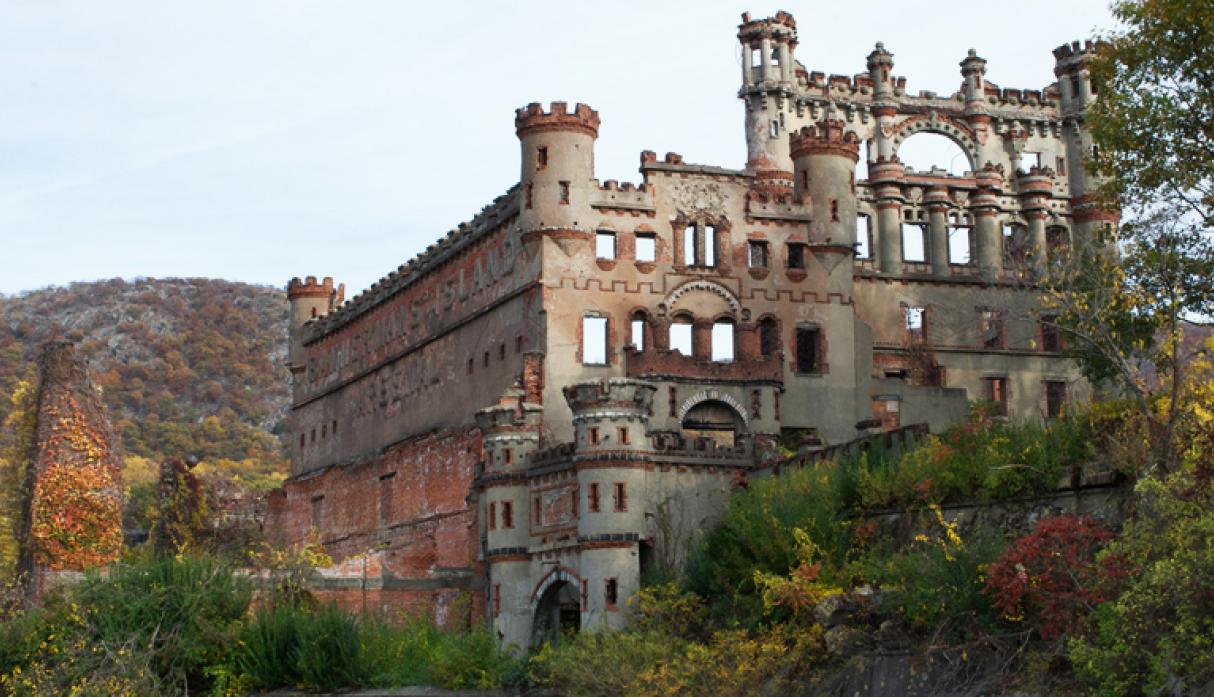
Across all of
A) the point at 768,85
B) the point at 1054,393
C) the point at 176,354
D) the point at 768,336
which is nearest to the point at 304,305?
the point at 768,85

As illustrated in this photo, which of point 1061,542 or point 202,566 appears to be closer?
point 1061,542

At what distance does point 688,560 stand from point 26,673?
1398 centimetres

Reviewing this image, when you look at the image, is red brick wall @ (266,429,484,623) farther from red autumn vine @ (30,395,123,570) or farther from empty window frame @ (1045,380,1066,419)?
empty window frame @ (1045,380,1066,419)

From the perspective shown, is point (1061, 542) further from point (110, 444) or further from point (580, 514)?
point (110, 444)

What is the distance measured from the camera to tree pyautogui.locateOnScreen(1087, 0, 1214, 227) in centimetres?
3281

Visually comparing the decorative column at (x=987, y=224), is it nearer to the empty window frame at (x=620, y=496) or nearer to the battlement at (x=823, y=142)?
the battlement at (x=823, y=142)

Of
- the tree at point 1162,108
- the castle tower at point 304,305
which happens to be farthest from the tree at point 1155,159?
the castle tower at point 304,305

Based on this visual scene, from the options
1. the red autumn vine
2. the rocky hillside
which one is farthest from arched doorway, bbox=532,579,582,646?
the rocky hillside

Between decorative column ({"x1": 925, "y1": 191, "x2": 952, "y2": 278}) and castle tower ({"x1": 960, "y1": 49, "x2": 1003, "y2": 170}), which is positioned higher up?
castle tower ({"x1": 960, "y1": 49, "x2": 1003, "y2": 170})

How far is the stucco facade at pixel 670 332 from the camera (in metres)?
38.8

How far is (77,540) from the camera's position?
43906 millimetres

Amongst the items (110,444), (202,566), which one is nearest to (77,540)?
(110,444)

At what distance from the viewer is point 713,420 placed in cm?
4850

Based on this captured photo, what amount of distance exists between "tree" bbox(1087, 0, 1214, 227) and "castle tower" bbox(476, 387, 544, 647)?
1405cm
